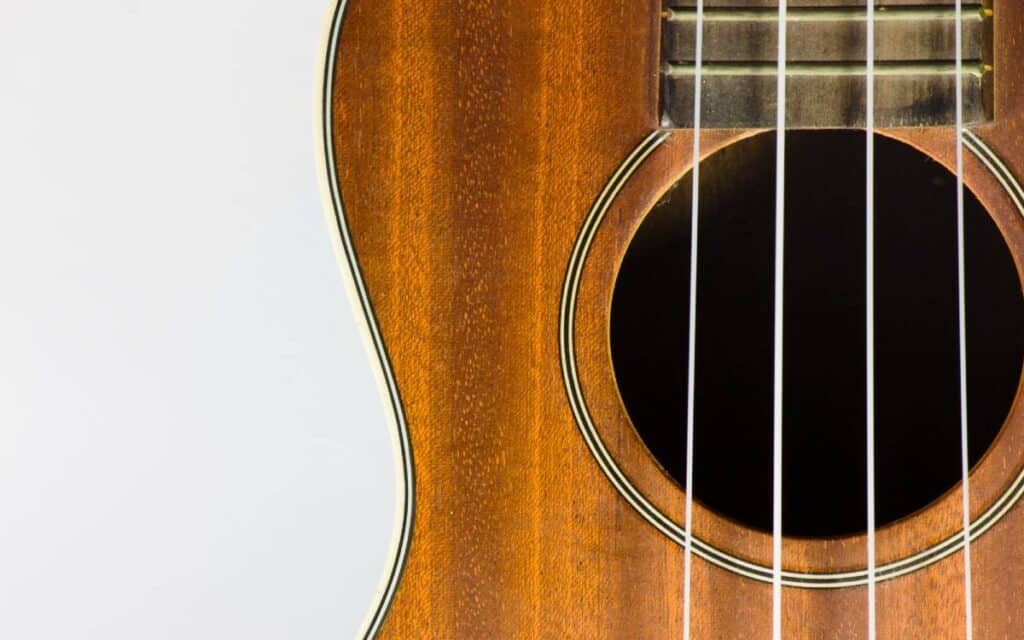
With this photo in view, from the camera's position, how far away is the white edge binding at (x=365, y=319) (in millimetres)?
895

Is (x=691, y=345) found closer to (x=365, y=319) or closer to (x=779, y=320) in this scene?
(x=779, y=320)

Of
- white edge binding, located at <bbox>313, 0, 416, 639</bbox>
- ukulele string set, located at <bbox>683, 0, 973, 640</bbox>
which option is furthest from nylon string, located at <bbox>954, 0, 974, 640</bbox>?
white edge binding, located at <bbox>313, 0, 416, 639</bbox>

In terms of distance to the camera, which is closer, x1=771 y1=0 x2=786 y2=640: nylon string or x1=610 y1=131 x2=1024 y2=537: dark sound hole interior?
x1=771 y1=0 x2=786 y2=640: nylon string

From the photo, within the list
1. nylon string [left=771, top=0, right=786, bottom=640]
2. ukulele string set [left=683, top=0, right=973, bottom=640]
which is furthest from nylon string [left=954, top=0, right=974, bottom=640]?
nylon string [left=771, top=0, right=786, bottom=640]

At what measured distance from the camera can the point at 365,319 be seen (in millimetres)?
903

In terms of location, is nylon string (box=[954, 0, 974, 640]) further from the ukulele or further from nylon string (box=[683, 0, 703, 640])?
nylon string (box=[683, 0, 703, 640])

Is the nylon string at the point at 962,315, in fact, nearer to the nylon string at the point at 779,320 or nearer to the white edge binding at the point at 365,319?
the nylon string at the point at 779,320

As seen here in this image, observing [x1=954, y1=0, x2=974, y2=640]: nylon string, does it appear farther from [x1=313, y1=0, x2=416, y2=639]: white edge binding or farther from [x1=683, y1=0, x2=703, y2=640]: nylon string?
[x1=313, y1=0, x2=416, y2=639]: white edge binding

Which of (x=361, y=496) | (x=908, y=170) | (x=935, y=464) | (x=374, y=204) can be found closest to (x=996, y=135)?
(x=908, y=170)

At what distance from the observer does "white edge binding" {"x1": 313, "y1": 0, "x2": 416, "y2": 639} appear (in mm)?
895

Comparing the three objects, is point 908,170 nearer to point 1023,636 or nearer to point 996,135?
point 996,135

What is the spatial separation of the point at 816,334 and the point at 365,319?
1.02ft

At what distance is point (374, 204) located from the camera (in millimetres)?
902

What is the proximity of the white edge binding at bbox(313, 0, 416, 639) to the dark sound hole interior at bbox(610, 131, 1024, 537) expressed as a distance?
15 cm
